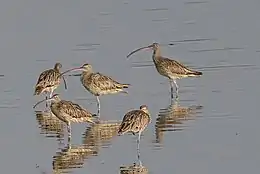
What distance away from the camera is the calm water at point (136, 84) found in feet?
50.8

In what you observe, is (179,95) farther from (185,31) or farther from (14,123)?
(185,31)

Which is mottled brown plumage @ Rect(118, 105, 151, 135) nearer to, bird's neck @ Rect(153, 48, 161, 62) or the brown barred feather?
the brown barred feather

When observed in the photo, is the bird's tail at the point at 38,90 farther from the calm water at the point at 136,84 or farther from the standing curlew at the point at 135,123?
the standing curlew at the point at 135,123

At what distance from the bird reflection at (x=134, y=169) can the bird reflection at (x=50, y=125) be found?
2281mm

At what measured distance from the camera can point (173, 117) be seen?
59.5ft

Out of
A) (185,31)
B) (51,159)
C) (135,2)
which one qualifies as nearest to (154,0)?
Answer: (135,2)

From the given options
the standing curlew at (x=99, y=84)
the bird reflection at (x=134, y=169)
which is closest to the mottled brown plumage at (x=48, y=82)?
the standing curlew at (x=99, y=84)

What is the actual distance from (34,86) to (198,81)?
10.6 feet

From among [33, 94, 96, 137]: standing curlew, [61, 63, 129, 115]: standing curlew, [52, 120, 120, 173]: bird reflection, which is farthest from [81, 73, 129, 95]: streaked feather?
[33, 94, 96, 137]: standing curlew

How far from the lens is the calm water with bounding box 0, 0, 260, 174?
15492 mm

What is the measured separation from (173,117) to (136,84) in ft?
9.33

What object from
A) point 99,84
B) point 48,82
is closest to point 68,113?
point 99,84

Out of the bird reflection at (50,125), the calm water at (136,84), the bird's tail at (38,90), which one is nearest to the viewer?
the calm water at (136,84)

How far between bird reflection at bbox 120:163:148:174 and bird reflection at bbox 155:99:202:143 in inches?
58.7
